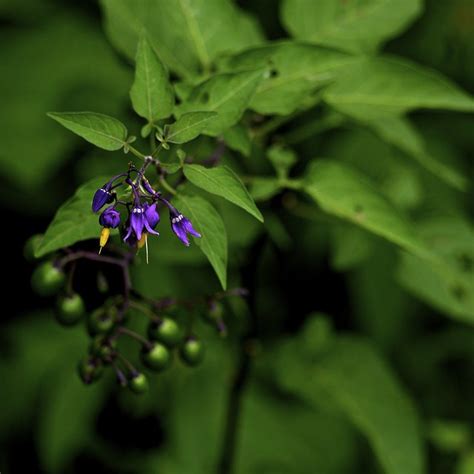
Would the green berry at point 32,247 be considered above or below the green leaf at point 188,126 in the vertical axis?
below

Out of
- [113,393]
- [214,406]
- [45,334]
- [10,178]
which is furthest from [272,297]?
[10,178]

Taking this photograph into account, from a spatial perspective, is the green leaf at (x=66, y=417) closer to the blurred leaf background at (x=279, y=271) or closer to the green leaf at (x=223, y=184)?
the blurred leaf background at (x=279, y=271)

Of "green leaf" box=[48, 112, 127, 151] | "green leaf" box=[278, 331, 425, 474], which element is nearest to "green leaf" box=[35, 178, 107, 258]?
"green leaf" box=[48, 112, 127, 151]

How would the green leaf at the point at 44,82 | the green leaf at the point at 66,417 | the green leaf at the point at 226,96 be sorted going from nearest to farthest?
1. the green leaf at the point at 226,96
2. the green leaf at the point at 66,417
3. the green leaf at the point at 44,82

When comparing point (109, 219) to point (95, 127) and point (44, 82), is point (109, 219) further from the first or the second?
point (44, 82)

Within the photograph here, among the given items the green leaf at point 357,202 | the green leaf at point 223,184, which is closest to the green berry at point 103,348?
the green leaf at point 223,184

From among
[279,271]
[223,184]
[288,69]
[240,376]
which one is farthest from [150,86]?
[279,271]
